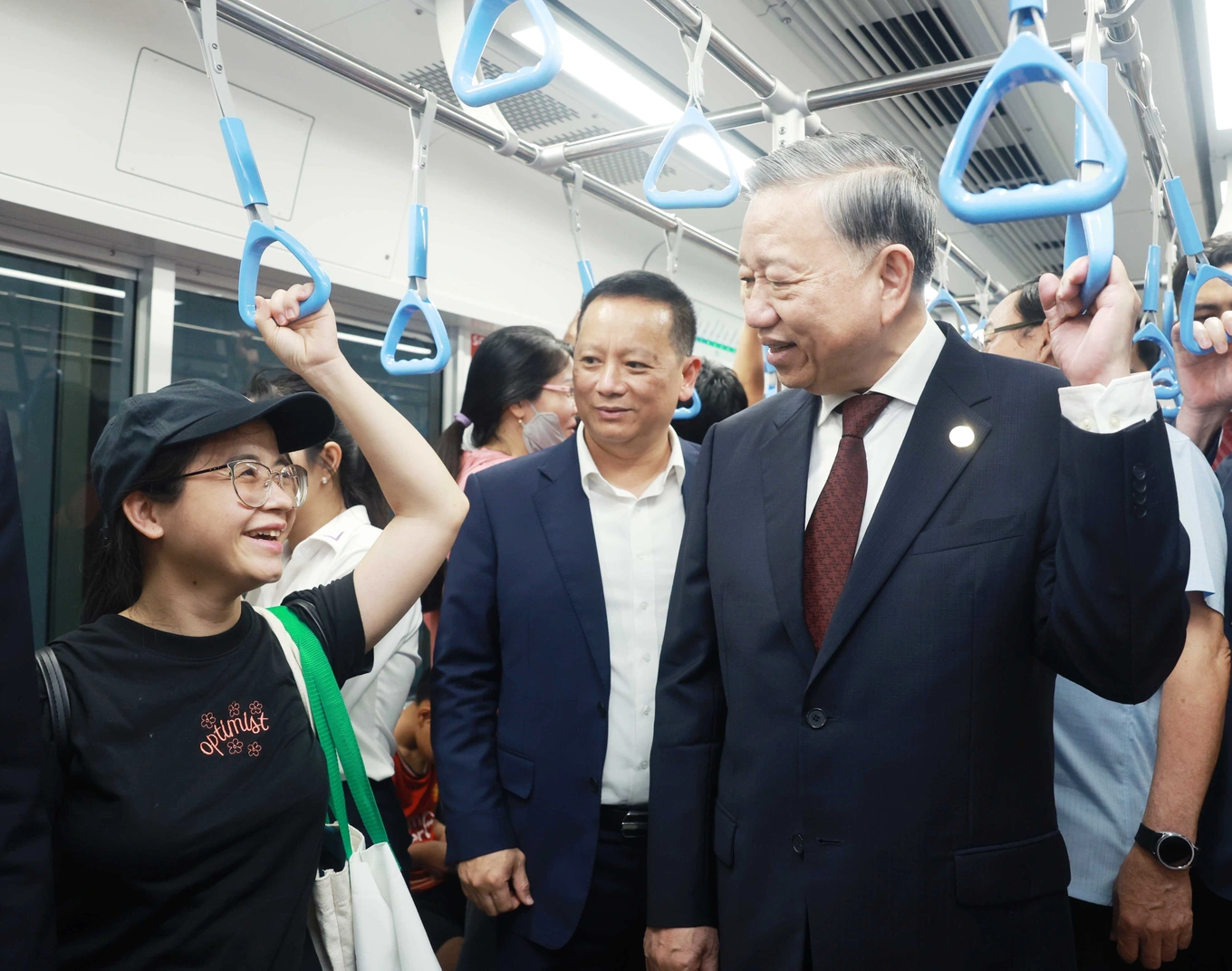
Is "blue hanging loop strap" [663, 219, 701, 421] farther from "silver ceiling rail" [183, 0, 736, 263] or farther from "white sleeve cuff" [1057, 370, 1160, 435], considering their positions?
"white sleeve cuff" [1057, 370, 1160, 435]

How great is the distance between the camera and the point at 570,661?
189cm

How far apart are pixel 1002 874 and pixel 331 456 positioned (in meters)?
1.82

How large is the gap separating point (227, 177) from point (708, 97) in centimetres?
199

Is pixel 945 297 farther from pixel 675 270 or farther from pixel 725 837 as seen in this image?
pixel 725 837

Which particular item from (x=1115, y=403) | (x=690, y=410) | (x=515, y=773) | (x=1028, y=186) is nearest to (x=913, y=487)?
(x=1115, y=403)

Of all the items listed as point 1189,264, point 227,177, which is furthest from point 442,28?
point 1189,264

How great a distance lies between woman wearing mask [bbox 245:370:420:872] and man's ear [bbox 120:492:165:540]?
51cm

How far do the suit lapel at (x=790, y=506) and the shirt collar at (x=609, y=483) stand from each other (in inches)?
18.7

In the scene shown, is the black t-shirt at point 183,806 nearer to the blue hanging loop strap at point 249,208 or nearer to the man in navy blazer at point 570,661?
the man in navy blazer at point 570,661

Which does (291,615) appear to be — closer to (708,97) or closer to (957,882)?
(957,882)

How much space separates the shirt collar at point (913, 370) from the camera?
1.48m

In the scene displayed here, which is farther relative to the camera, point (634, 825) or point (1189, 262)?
point (1189, 262)

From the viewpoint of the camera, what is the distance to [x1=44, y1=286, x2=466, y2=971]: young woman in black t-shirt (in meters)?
1.29

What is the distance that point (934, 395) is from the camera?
1431 millimetres
